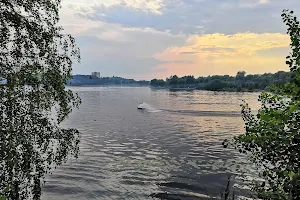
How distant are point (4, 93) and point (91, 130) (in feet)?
143

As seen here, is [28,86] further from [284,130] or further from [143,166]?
[143,166]

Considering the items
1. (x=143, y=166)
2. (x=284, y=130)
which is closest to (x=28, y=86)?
(x=284, y=130)

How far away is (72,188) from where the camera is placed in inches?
1005

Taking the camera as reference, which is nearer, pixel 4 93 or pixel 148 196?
pixel 4 93

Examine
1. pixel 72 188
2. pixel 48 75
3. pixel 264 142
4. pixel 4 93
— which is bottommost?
pixel 72 188

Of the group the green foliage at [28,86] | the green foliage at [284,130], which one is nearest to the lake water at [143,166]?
the green foliage at [28,86]

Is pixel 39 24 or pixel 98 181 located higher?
pixel 39 24

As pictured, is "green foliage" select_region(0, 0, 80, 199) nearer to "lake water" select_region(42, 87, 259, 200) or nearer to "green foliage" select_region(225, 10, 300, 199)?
"green foliage" select_region(225, 10, 300, 199)

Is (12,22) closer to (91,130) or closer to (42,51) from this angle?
(42,51)

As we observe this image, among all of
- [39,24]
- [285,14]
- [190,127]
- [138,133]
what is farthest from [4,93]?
[190,127]

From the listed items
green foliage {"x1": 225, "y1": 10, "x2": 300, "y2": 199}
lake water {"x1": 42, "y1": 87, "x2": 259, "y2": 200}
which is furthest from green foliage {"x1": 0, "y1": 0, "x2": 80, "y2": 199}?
lake water {"x1": 42, "y1": 87, "x2": 259, "y2": 200}

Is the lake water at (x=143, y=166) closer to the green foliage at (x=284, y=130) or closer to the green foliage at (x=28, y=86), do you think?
the green foliage at (x=28, y=86)

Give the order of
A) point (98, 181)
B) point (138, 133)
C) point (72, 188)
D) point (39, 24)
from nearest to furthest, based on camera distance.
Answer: point (39, 24) → point (72, 188) → point (98, 181) → point (138, 133)

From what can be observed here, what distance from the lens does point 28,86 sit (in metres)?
13.1
